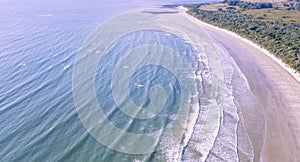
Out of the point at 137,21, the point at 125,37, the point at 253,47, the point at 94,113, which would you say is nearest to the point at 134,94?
the point at 94,113

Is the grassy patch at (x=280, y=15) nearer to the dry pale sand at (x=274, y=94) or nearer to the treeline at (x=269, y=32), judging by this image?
the treeline at (x=269, y=32)

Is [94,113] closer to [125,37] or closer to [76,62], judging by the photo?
[76,62]

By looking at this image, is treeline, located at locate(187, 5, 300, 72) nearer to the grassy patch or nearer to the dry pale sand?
the dry pale sand

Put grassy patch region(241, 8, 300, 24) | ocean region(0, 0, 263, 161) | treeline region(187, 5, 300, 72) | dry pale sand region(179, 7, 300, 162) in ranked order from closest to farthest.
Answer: ocean region(0, 0, 263, 161), dry pale sand region(179, 7, 300, 162), treeline region(187, 5, 300, 72), grassy patch region(241, 8, 300, 24)

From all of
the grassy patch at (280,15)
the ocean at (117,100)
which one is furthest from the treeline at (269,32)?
the ocean at (117,100)

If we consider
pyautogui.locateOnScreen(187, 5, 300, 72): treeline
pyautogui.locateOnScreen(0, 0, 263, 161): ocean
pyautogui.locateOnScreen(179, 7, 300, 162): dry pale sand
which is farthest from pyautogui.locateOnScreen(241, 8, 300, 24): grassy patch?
pyautogui.locateOnScreen(0, 0, 263, 161): ocean

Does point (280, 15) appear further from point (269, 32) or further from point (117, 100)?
point (117, 100)

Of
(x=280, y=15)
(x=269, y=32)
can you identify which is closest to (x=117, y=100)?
(x=269, y=32)
